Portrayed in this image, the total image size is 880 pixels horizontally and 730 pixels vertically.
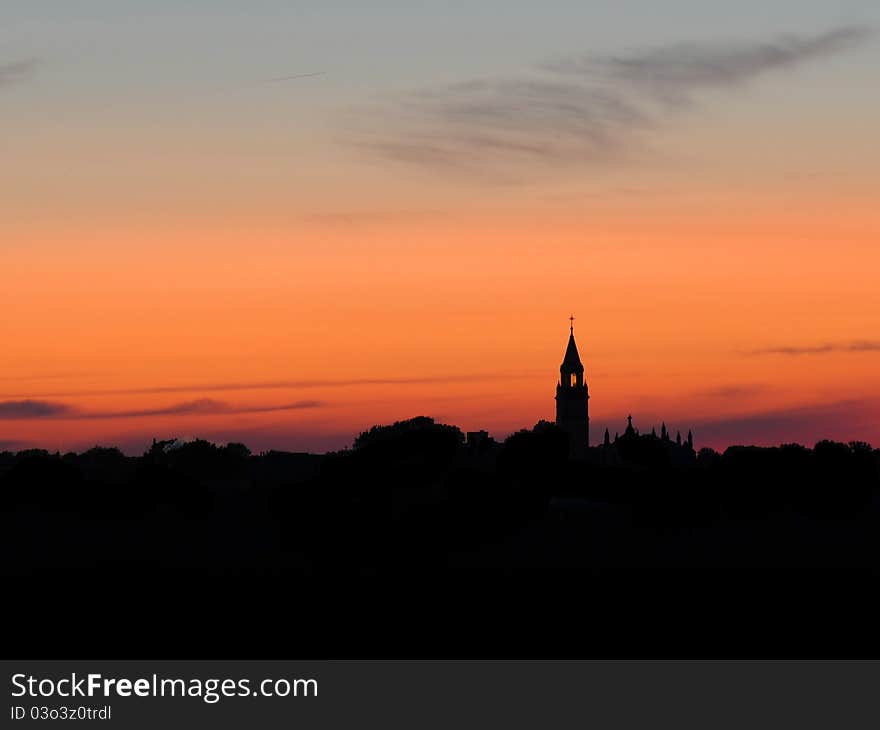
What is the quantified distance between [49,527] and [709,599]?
162 feet

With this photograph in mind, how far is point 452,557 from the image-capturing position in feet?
381

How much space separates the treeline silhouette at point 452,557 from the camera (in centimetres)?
9431

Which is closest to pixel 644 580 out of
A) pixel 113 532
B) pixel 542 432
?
pixel 113 532

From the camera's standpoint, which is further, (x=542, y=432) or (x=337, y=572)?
(x=542, y=432)

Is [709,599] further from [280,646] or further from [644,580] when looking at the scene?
[280,646]

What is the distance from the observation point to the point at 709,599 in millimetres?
106875

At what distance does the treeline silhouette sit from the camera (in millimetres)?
94312

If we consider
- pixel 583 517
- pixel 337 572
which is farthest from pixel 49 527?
pixel 583 517
